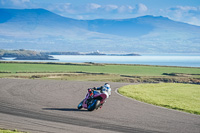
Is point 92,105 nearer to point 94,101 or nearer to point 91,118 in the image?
point 94,101

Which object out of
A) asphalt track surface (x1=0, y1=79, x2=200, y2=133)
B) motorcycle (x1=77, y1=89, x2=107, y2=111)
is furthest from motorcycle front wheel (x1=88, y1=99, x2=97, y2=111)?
asphalt track surface (x1=0, y1=79, x2=200, y2=133)

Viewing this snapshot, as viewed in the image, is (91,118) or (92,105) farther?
(92,105)

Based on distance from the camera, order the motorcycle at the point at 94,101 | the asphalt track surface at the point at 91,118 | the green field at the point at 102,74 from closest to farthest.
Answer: the asphalt track surface at the point at 91,118
the motorcycle at the point at 94,101
the green field at the point at 102,74

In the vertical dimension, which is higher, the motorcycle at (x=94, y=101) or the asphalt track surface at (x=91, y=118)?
the motorcycle at (x=94, y=101)

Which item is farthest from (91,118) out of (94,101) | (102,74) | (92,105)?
(102,74)

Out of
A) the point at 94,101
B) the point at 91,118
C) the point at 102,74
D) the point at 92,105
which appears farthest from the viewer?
the point at 102,74

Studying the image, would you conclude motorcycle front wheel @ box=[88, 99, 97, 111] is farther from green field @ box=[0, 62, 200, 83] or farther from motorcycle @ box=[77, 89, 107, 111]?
green field @ box=[0, 62, 200, 83]

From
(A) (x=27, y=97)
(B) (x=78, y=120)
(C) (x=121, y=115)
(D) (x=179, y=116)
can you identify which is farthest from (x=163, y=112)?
(A) (x=27, y=97)

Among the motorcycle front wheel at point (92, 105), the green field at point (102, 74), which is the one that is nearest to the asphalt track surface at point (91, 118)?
the motorcycle front wheel at point (92, 105)

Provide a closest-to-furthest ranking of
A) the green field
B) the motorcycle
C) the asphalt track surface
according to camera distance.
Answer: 1. the asphalt track surface
2. the motorcycle
3. the green field

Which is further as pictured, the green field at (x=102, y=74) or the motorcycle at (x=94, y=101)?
the green field at (x=102, y=74)

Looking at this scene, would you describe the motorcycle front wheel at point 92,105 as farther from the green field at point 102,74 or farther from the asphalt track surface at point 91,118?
the green field at point 102,74

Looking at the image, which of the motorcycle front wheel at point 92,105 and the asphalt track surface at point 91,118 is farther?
the motorcycle front wheel at point 92,105

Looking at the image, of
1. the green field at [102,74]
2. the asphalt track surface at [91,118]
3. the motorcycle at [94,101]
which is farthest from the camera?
the green field at [102,74]
